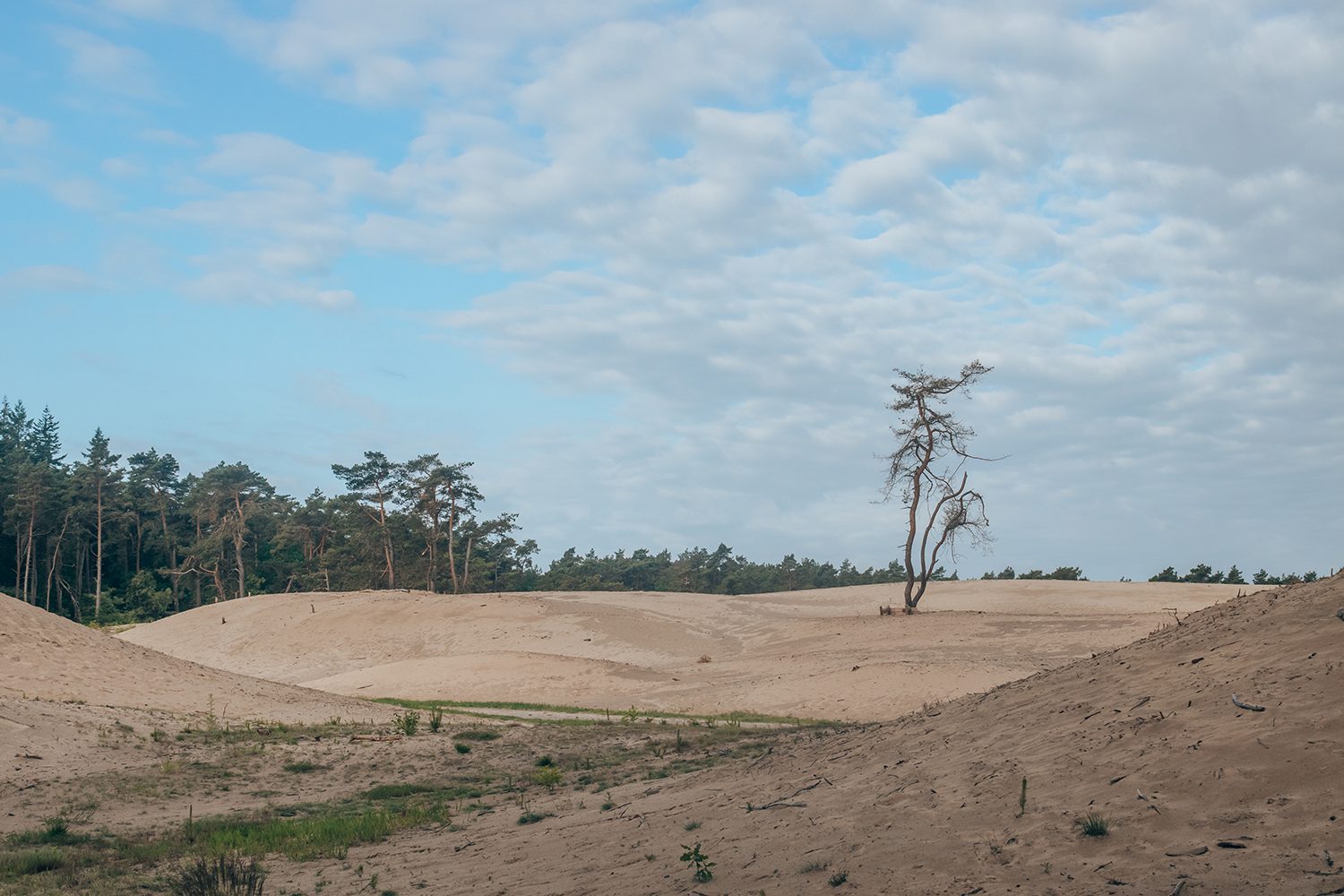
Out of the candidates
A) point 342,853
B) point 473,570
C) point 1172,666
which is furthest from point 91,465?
point 1172,666

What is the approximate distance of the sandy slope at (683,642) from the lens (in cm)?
2688

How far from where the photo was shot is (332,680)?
36.7 meters

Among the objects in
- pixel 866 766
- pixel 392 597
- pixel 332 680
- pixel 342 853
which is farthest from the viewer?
pixel 392 597

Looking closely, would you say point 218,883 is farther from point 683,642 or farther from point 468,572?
point 468,572

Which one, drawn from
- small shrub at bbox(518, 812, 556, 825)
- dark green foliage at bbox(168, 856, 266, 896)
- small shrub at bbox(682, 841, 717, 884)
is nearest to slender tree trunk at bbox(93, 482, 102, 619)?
small shrub at bbox(518, 812, 556, 825)

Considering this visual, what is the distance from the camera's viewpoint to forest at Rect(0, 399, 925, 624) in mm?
69812

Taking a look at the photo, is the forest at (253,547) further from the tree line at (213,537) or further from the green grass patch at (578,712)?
the green grass patch at (578,712)

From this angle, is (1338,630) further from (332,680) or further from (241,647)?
(241,647)

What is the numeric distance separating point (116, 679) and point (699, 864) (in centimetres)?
1879

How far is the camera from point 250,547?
8350 centimetres

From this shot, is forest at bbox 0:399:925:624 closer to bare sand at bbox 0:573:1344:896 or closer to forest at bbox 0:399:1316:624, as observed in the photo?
forest at bbox 0:399:1316:624

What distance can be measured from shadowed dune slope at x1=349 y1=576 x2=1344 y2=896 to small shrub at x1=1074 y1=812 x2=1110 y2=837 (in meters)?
0.07

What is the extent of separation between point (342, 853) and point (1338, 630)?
30.9 ft

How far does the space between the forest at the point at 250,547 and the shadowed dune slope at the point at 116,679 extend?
36.8 metres
